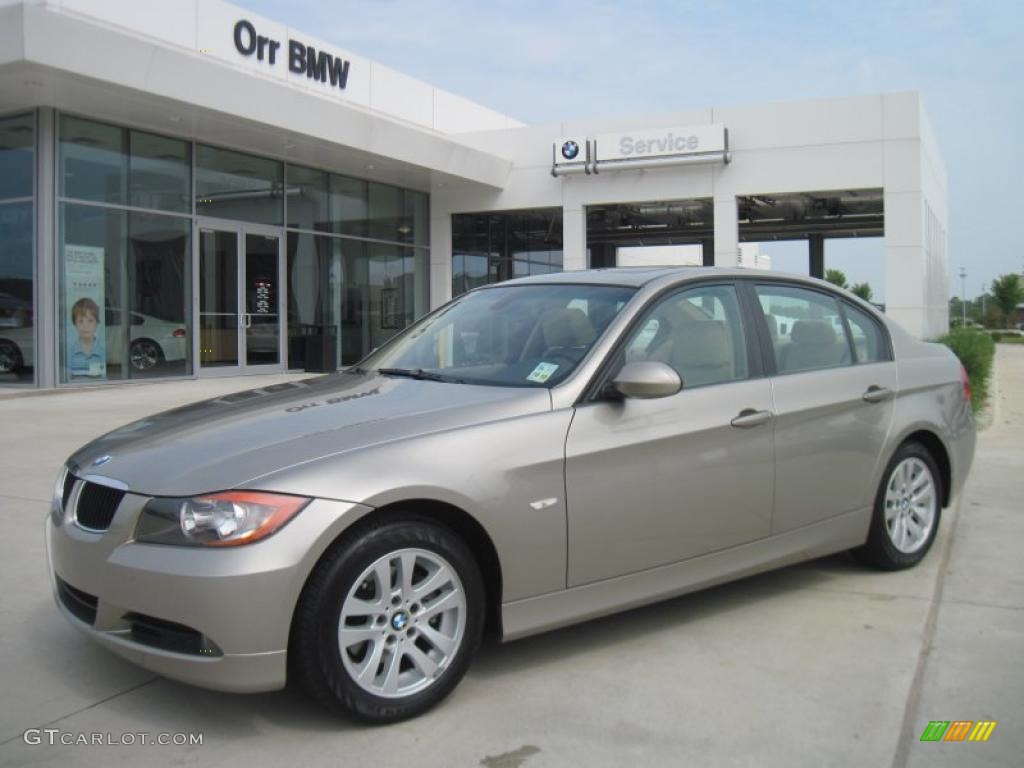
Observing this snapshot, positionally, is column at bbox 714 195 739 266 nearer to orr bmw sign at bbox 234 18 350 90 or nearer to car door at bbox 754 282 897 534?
orr bmw sign at bbox 234 18 350 90

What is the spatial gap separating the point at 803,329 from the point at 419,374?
75.1 inches

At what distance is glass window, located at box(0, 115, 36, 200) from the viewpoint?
13859 millimetres

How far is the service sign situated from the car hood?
1687 cm

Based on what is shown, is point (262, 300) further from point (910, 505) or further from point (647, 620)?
point (647, 620)

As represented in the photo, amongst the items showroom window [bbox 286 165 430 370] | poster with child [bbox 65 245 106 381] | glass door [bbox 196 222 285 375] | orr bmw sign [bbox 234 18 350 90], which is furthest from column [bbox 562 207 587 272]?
poster with child [bbox 65 245 106 381]

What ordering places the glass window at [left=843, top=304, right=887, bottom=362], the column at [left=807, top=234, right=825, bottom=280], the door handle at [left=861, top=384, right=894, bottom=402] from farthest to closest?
1. the column at [left=807, top=234, right=825, bottom=280]
2. the glass window at [left=843, top=304, right=887, bottom=362]
3. the door handle at [left=861, top=384, right=894, bottom=402]

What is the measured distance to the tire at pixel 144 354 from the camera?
49.9 feet

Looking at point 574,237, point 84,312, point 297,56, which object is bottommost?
point 84,312

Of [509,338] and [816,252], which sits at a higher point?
[816,252]

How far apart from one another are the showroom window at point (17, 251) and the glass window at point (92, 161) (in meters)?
0.48

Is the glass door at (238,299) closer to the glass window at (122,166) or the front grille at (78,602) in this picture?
the glass window at (122,166)

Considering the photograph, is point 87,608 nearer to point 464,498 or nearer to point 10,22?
point 464,498

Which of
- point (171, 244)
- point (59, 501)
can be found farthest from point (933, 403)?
point (171, 244)

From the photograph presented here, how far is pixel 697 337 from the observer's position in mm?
4086
